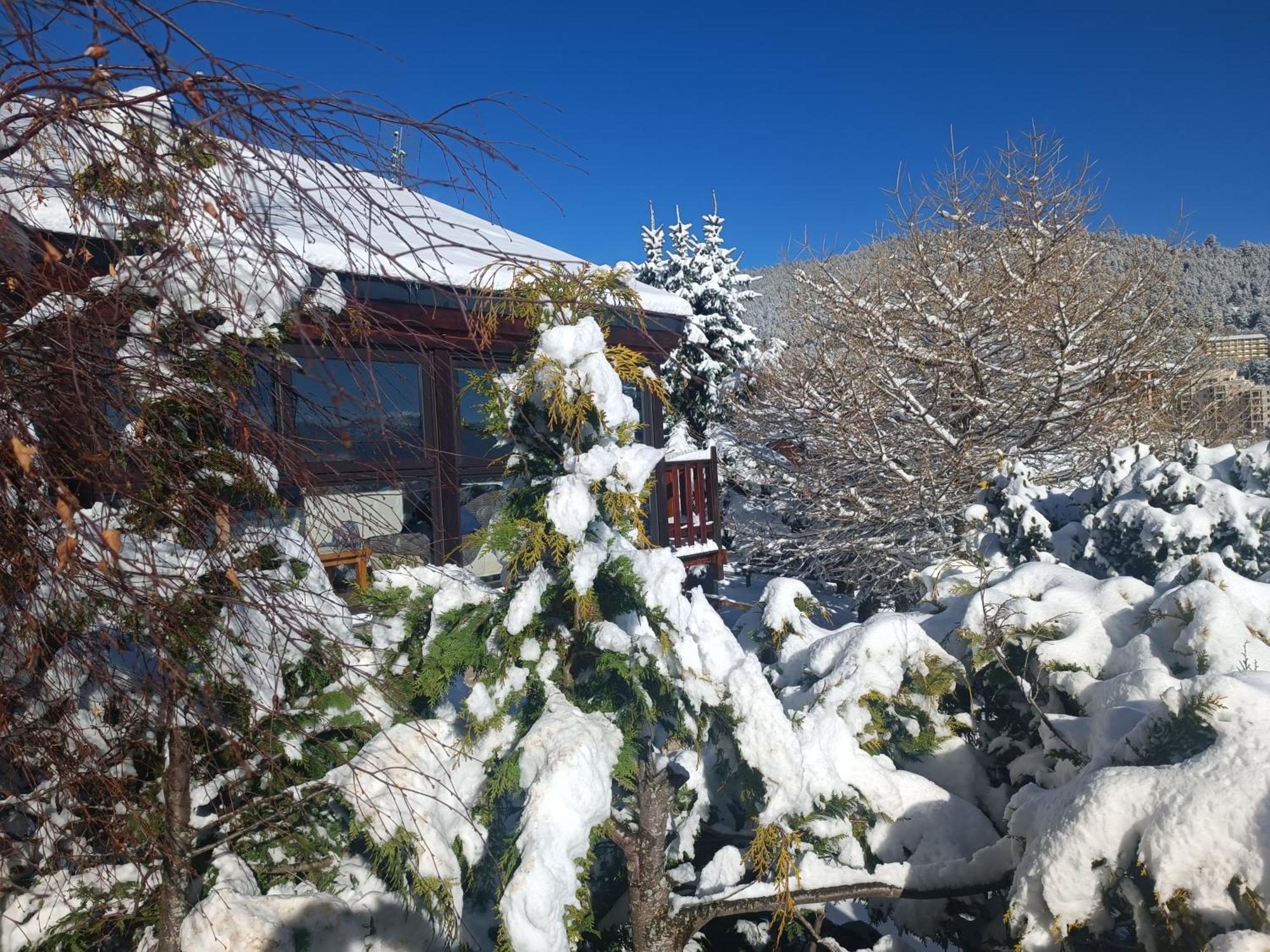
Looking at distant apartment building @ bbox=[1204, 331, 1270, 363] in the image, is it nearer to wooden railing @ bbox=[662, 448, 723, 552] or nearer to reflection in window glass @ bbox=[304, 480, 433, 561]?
wooden railing @ bbox=[662, 448, 723, 552]

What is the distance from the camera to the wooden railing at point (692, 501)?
877 cm

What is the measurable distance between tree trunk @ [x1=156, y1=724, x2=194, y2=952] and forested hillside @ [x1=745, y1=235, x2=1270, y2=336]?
13417mm

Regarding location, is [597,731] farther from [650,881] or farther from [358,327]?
[358,327]

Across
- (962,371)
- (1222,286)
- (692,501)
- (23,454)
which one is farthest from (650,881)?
(1222,286)

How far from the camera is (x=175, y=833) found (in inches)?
79.5

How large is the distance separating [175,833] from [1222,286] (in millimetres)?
52011

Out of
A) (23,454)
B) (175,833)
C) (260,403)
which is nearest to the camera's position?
(23,454)

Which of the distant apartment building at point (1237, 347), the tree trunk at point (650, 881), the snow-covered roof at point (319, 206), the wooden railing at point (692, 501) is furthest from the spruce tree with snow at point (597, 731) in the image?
the distant apartment building at point (1237, 347)

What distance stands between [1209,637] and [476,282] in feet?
9.80

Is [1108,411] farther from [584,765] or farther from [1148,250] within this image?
[584,765]

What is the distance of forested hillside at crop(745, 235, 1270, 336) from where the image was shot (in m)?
19.2

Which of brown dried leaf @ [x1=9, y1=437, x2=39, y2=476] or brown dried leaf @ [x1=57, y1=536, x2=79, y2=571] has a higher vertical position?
brown dried leaf @ [x1=9, y1=437, x2=39, y2=476]

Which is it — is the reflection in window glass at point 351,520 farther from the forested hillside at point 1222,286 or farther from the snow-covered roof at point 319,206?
the forested hillside at point 1222,286

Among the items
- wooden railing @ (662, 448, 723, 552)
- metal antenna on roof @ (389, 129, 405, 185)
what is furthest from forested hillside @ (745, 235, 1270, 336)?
metal antenna on roof @ (389, 129, 405, 185)
